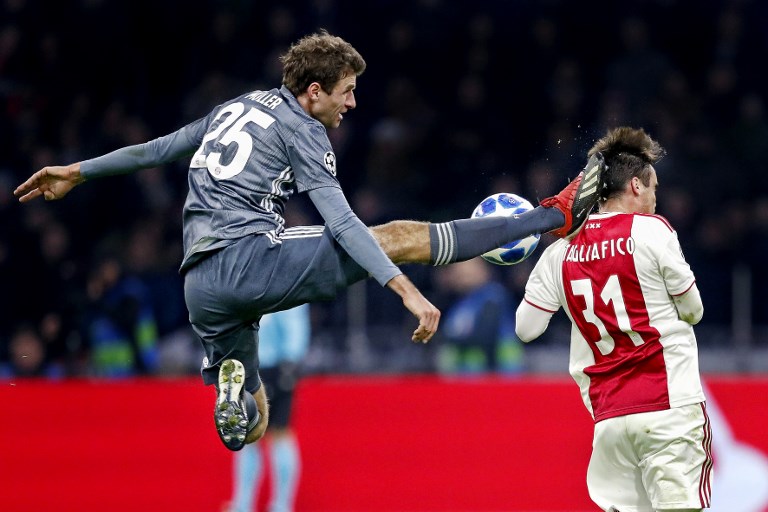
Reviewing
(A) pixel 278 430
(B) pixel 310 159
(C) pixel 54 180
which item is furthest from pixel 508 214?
(A) pixel 278 430

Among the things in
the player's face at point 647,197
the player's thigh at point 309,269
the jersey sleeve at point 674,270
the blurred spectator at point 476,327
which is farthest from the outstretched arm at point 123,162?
the blurred spectator at point 476,327

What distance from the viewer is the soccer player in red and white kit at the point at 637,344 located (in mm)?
4762

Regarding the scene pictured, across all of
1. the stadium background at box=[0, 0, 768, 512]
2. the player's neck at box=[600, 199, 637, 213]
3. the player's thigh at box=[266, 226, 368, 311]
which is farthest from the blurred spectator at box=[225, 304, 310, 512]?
the player's neck at box=[600, 199, 637, 213]

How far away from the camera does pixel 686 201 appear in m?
9.95

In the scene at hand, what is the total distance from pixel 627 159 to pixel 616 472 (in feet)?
4.17

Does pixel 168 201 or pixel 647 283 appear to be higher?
pixel 168 201

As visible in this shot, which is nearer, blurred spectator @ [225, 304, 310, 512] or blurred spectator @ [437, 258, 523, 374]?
blurred spectator @ [225, 304, 310, 512]

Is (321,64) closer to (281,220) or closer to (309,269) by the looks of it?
(281,220)

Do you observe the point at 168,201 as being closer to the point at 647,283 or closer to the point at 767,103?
the point at 767,103

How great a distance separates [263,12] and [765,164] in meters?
4.87

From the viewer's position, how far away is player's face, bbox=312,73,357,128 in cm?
496

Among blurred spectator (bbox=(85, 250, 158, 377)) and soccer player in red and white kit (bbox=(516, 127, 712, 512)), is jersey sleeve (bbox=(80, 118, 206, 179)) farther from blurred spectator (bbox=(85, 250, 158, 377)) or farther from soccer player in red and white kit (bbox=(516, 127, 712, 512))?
blurred spectator (bbox=(85, 250, 158, 377))

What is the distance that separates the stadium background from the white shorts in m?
3.67

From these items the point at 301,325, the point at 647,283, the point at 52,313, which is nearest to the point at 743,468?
the point at 301,325
